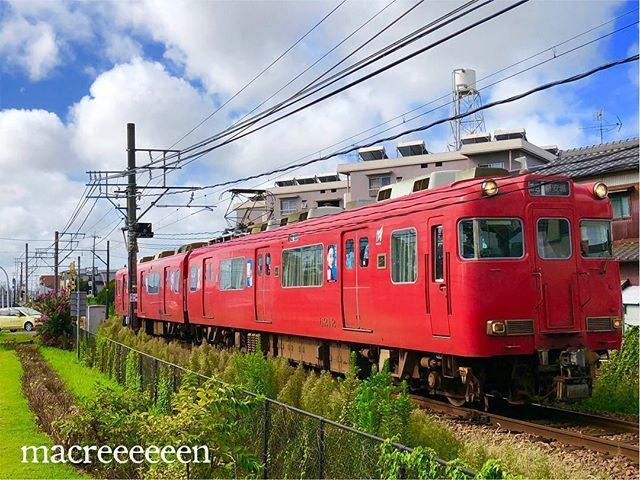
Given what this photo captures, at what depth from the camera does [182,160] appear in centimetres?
1741

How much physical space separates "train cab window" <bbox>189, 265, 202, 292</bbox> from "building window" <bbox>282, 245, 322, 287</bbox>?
7086 millimetres

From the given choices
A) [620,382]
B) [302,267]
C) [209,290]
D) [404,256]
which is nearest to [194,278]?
[209,290]

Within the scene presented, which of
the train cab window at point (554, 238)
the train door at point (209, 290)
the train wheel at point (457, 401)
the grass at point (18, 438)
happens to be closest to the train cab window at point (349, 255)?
the train wheel at point (457, 401)

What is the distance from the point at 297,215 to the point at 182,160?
2960 millimetres

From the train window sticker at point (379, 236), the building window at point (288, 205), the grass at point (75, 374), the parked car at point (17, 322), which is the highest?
the building window at point (288, 205)

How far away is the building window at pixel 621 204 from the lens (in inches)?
749

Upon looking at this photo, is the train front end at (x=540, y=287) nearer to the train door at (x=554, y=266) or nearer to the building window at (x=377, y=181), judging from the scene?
the train door at (x=554, y=266)

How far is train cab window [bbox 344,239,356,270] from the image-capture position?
12.8 m

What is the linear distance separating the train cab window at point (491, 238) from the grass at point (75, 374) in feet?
21.2

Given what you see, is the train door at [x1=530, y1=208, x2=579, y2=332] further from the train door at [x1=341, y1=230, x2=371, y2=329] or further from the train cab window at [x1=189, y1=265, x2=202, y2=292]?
the train cab window at [x1=189, y1=265, x2=202, y2=292]

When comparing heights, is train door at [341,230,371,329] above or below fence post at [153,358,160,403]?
above

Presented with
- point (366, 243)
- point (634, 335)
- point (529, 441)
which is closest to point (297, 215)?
point (366, 243)

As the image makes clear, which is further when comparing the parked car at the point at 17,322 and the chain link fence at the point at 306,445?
the parked car at the point at 17,322

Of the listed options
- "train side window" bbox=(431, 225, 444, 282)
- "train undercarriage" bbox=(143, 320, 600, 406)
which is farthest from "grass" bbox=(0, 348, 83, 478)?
"train side window" bbox=(431, 225, 444, 282)
